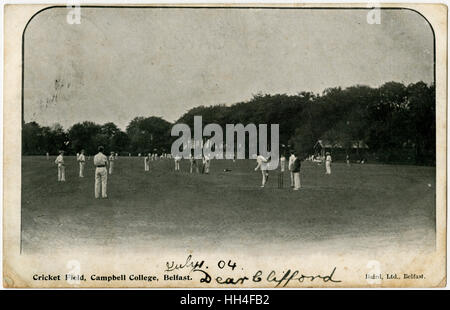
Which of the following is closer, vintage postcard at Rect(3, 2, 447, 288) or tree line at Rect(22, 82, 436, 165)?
vintage postcard at Rect(3, 2, 447, 288)

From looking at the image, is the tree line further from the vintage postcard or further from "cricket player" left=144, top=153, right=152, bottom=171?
"cricket player" left=144, top=153, right=152, bottom=171

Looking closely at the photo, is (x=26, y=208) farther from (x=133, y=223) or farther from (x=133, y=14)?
(x=133, y=14)

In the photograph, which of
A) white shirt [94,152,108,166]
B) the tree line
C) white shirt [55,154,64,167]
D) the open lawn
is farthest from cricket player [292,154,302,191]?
white shirt [55,154,64,167]

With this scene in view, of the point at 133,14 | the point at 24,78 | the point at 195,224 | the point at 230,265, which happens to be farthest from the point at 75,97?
the point at 230,265

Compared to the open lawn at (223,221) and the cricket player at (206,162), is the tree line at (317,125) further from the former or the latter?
the cricket player at (206,162)

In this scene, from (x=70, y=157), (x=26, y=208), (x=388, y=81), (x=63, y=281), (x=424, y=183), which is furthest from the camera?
(x=70, y=157)

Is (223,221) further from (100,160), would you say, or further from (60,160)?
(60,160)

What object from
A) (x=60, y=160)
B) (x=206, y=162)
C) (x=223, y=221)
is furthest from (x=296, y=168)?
(x=206, y=162)
